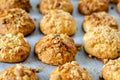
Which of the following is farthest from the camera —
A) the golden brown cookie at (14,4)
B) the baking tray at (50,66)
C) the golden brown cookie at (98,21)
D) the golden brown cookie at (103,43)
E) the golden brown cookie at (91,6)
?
the golden brown cookie at (91,6)

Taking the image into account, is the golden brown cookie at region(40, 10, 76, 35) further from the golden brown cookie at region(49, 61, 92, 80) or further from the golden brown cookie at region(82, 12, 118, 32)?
the golden brown cookie at region(49, 61, 92, 80)

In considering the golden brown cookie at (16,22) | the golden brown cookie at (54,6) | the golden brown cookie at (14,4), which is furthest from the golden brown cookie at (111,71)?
the golden brown cookie at (14,4)

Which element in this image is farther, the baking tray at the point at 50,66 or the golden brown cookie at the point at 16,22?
the golden brown cookie at the point at 16,22

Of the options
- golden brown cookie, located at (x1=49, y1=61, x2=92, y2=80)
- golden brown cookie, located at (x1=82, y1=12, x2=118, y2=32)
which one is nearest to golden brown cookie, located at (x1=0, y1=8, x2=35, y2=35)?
golden brown cookie, located at (x1=82, y1=12, x2=118, y2=32)

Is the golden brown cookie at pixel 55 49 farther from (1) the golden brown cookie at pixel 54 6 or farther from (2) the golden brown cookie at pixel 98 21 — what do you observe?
(1) the golden brown cookie at pixel 54 6

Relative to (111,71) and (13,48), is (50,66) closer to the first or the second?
(13,48)

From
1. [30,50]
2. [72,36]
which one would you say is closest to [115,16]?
[72,36]
